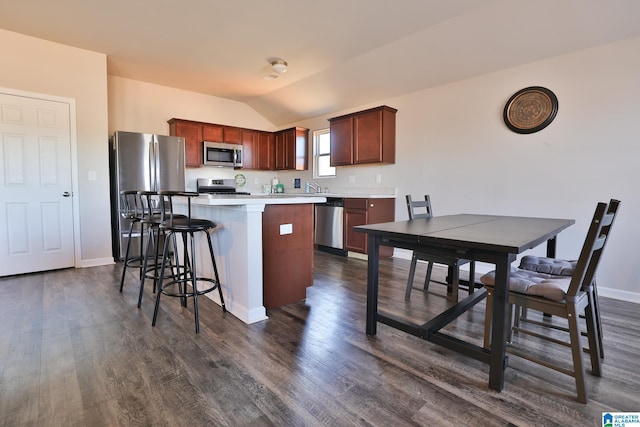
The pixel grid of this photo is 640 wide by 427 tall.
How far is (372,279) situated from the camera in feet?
6.67

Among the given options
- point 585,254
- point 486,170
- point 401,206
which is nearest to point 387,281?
point 401,206

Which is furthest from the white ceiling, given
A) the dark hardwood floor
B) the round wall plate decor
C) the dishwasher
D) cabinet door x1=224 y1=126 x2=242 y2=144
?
the dark hardwood floor

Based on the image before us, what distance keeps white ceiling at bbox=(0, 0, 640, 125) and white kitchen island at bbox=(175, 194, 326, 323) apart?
6.30 feet

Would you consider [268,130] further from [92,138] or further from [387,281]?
[387,281]

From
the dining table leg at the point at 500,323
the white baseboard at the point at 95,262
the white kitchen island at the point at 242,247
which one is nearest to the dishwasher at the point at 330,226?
the white kitchen island at the point at 242,247

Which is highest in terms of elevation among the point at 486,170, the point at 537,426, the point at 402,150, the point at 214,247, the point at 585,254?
the point at 402,150

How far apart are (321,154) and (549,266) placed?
4228 mm

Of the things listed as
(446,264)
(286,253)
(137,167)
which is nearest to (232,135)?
(137,167)

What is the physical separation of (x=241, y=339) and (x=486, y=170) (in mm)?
3202

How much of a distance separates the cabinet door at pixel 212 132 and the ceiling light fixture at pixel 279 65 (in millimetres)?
1710

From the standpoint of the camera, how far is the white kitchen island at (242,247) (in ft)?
7.27

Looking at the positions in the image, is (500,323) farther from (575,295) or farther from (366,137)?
(366,137)

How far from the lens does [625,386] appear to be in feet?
5.09

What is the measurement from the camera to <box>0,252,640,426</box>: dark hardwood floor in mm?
1347
